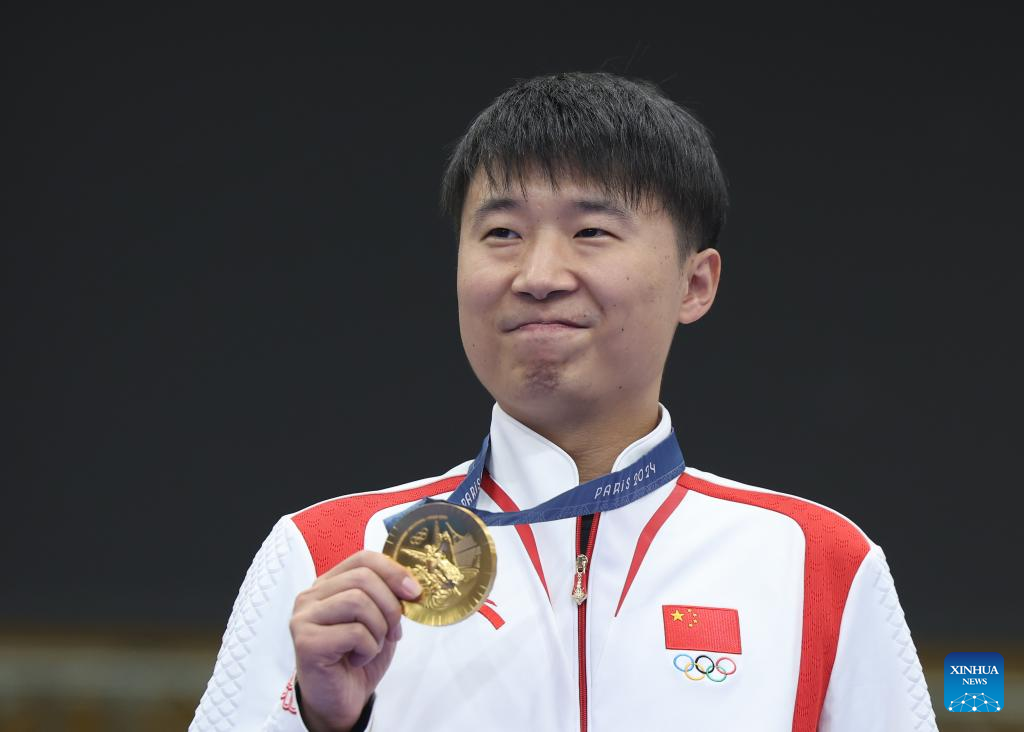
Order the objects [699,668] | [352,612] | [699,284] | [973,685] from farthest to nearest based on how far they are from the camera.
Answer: [973,685], [699,284], [699,668], [352,612]

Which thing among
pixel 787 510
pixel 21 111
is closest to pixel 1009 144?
pixel 787 510

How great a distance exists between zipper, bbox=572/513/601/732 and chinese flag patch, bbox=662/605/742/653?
11cm

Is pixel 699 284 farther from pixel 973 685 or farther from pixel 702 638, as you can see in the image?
pixel 973 685

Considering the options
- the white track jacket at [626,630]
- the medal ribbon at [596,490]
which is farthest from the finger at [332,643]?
the medal ribbon at [596,490]

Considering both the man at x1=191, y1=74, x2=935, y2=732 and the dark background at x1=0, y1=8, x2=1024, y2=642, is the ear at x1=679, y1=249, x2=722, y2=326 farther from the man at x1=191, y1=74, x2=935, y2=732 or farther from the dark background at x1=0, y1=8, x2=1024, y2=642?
the dark background at x1=0, y1=8, x2=1024, y2=642

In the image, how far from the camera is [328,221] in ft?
13.1

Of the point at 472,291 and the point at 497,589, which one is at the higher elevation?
the point at 472,291

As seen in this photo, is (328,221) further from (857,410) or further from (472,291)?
(472,291)

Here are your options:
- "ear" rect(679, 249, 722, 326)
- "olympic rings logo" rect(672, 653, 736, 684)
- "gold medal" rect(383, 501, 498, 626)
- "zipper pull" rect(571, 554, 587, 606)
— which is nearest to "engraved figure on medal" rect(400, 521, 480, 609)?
"gold medal" rect(383, 501, 498, 626)

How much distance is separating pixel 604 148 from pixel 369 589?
690 millimetres

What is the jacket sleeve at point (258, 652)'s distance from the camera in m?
1.60

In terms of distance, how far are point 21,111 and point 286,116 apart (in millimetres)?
840

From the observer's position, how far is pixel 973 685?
11.4 feet

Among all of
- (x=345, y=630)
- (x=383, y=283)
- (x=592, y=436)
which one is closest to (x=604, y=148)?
(x=592, y=436)
